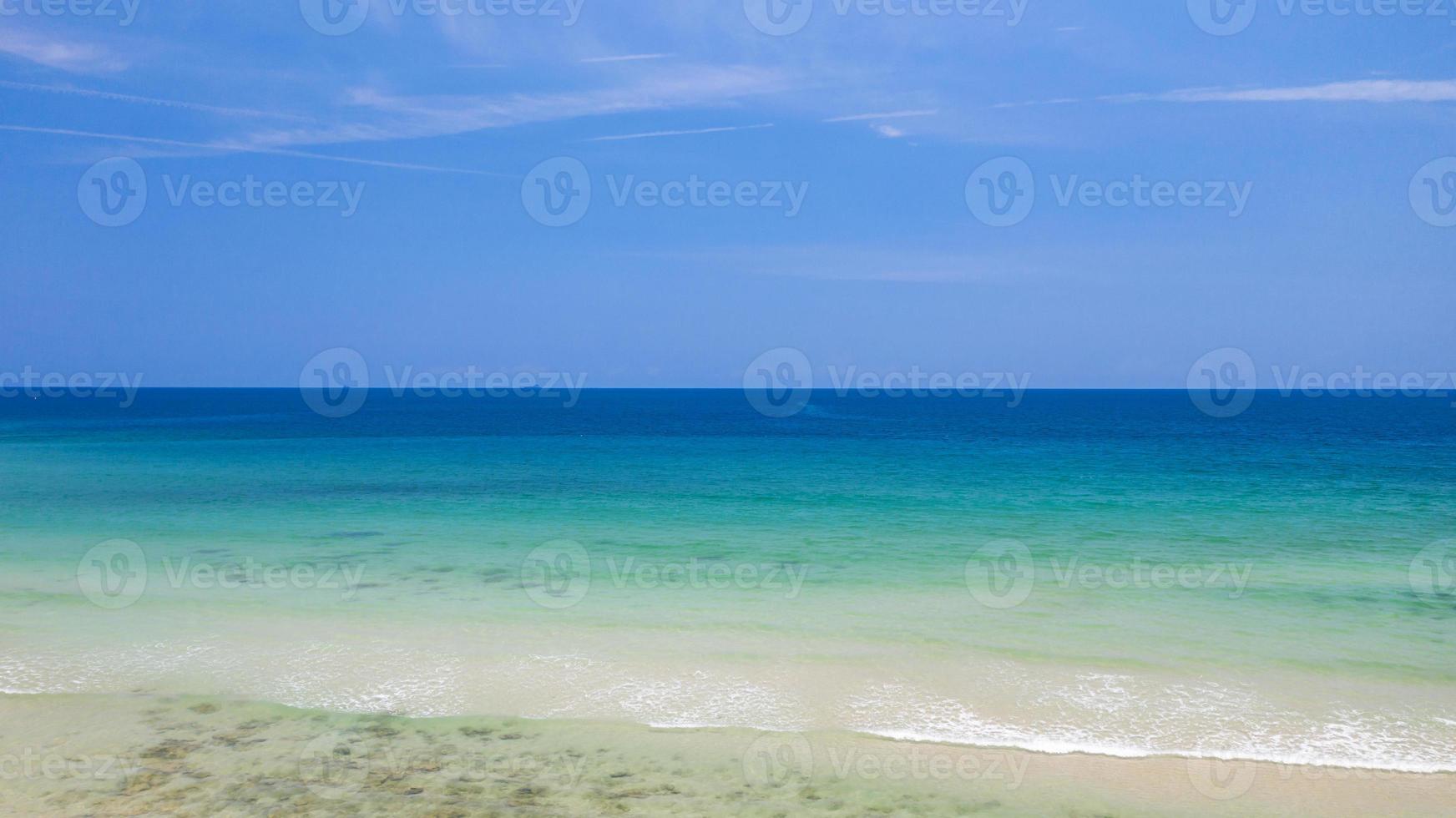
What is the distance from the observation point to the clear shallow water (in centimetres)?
803

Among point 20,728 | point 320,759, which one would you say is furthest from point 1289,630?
point 20,728

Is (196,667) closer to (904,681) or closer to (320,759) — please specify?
(320,759)

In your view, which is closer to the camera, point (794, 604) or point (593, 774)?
point (593, 774)

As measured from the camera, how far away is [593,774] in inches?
262

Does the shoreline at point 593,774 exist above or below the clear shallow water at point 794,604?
below

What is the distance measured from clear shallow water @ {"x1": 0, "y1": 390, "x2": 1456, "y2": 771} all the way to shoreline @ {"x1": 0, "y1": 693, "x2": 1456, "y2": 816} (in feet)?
1.14

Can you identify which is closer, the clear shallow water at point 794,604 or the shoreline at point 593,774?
the shoreline at point 593,774

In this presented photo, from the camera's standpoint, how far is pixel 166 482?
2628cm

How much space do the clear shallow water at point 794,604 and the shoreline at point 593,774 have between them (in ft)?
1.14

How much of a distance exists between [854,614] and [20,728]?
8.37 m

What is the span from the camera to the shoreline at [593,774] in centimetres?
617

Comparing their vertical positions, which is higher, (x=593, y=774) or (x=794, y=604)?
(x=794, y=604)

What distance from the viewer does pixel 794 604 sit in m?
11.6

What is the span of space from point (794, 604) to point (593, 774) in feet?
17.4
